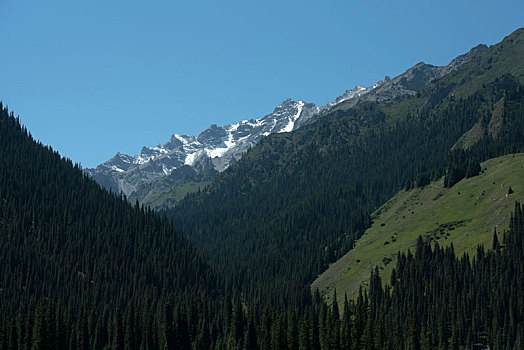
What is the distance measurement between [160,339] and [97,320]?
2412cm

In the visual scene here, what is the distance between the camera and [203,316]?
192000mm

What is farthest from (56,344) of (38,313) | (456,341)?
(456,341)

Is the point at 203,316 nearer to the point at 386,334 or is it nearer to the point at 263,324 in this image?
the point at 263,324

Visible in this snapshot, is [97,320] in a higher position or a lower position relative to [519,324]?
higher

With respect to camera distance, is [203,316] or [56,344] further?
[203,316]

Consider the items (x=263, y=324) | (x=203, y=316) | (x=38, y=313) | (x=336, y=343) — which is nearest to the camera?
(x=336, y=343)

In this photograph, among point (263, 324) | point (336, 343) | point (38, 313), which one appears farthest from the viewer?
point (263, 324)

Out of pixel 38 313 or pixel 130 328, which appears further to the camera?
pixel 130 328

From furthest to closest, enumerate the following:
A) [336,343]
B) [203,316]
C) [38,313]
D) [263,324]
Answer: [203,316] → [263,324] → [38,313] → [336,343]

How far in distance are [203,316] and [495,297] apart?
9028 cm

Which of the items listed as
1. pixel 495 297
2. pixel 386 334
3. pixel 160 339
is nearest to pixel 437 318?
pixel 495 297

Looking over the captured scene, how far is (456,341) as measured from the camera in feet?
561

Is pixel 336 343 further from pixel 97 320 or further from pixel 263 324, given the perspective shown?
pixel 97 320

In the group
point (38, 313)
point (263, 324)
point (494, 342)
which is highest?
point (38, 313)
